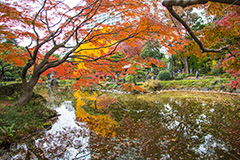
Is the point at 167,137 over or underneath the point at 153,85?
underneath

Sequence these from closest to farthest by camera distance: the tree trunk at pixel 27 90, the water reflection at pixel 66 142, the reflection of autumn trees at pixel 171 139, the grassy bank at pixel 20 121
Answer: the reflection of autumn trees at pixel 171 139 < the water reflection at pixel 66 142 < the grassy bank at pixel 20 121 < the tree trunk at pixel 27 90

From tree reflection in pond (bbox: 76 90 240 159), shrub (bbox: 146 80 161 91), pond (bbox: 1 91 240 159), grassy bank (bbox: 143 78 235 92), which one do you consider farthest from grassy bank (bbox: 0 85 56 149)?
grassy bank (bbox: 143 78 235 92)

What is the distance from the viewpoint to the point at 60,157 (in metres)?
2.57

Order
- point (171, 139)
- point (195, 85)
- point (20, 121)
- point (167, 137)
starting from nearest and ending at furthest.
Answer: point (171, 139) → point (167, 137) → point (20, 121) → point (195, 85)

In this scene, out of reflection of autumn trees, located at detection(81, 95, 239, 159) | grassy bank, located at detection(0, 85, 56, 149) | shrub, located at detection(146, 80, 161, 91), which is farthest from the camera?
shrub, located at detection(146, 80, 161, 91)

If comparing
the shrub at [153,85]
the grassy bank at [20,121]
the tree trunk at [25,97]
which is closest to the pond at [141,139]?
the grassy bank at [20,121]

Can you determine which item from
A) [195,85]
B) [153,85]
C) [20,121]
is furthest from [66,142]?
[195,85]

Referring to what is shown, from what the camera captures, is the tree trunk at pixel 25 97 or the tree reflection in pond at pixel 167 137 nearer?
the tree reflection in pond at pixel 167 137

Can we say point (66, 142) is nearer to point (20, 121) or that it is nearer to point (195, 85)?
point (20, 121)

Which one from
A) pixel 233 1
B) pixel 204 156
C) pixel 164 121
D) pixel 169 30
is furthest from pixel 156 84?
pixel 233 1

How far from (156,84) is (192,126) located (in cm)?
922

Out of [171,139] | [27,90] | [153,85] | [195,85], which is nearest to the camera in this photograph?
[171,139]

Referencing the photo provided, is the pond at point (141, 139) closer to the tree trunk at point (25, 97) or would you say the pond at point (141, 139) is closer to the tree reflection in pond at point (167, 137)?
the tree reflection in pond at point (167, 137)

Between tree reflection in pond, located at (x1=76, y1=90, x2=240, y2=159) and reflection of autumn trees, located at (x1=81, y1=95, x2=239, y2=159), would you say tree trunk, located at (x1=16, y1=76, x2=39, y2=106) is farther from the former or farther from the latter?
reflection of autumn trees, located at (x1=81, y1=95, x2=239, y2=159)
